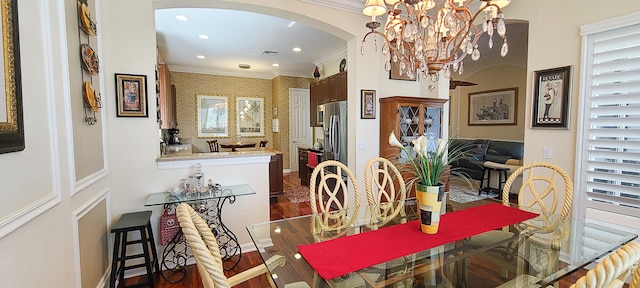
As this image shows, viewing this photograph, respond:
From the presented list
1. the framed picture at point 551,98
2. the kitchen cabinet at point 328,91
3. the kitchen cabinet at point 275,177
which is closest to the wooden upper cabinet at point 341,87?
the kitchen cabinet at point 328,91

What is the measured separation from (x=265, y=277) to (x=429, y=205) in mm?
1658

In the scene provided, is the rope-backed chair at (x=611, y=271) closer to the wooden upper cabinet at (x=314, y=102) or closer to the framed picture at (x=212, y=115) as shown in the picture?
the wooden upper cabinet at (x=314, y=102)

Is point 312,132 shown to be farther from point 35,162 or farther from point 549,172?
point 35,162

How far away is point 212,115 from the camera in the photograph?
23.0 feet

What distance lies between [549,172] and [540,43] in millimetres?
1270

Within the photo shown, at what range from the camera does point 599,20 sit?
7.42 feet

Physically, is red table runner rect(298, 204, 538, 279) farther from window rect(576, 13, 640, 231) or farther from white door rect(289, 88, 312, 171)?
white door rect(289, 88, 312, 171)

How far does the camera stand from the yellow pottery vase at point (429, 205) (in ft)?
4.72

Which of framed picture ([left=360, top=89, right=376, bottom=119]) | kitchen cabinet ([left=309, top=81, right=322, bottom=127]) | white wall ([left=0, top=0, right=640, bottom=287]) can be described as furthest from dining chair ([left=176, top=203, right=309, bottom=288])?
kitchen cabinet ([left=309, top=81, right=322, bottom=127])

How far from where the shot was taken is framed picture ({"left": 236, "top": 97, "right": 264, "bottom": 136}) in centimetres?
728

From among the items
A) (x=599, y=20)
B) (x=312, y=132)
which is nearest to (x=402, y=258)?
(x=599, y=20)

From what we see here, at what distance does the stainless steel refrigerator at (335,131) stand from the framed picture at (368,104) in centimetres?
73

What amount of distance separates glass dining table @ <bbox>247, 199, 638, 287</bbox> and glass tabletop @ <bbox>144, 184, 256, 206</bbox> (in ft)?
2.91

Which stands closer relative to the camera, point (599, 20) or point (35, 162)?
point (35, 162)
